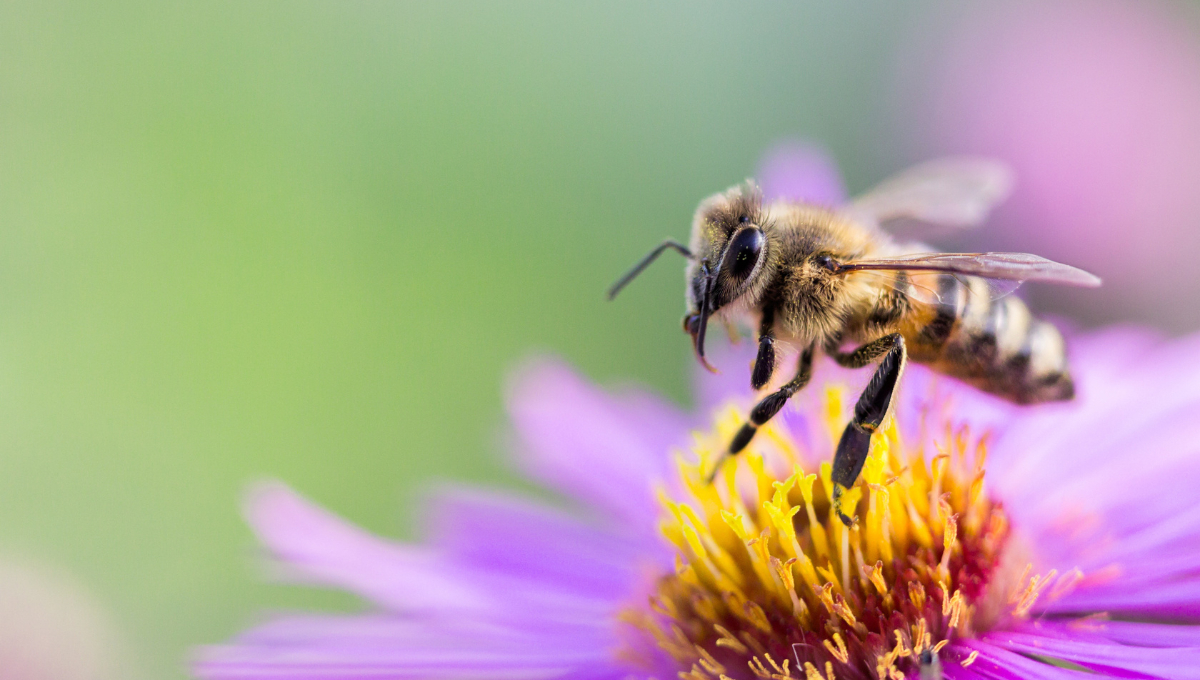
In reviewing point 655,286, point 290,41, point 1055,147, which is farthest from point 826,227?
point 290,41

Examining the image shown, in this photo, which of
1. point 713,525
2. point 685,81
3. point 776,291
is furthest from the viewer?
point 685,81

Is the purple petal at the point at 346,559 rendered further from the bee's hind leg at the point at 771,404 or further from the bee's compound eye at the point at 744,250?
the bee's compound eye at the point at 744,250

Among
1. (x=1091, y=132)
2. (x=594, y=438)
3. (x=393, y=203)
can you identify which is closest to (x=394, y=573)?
(x=594, y=438)

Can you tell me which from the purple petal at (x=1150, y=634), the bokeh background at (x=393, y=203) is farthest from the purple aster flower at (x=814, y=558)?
the bokeh background at (x=393, y=203)

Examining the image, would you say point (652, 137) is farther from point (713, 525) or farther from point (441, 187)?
point (713, 525)

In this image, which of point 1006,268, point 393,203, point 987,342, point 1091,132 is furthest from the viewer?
point 393,203

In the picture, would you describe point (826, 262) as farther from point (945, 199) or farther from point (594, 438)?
point (594, 438)

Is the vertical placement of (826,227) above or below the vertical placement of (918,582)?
above
